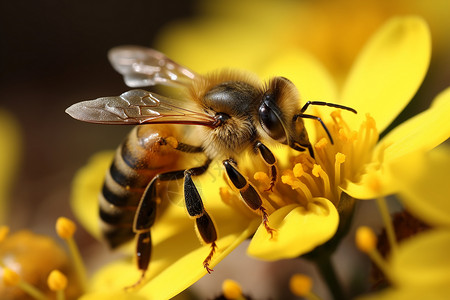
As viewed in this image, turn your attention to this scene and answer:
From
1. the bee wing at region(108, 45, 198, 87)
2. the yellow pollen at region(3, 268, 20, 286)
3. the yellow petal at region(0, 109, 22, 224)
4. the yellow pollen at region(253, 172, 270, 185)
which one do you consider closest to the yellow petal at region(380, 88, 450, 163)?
the yellow pollen at region(253, 172, 270, 185)

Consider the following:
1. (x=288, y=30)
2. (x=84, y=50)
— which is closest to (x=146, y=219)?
(x=288, y=30)

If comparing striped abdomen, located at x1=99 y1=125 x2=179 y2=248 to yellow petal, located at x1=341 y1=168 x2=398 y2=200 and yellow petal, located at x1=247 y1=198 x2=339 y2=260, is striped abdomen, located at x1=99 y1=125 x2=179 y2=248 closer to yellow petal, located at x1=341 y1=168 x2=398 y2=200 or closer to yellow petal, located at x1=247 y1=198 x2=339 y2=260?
yellow petal, located at x1=247 y1=198 x2=339 y2=260

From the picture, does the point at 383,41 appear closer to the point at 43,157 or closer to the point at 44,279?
the point at 44,279

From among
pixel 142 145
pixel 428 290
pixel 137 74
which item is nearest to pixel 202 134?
pixel 142 145

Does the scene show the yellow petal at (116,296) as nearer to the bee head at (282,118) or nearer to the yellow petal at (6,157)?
the bee head at (282,118)

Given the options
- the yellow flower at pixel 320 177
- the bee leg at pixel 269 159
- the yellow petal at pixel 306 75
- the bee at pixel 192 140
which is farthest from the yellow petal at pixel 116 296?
the yellow petal at pixel 306 75

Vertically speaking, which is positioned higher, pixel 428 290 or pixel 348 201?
pixel 428 290
